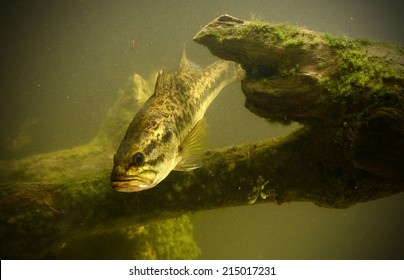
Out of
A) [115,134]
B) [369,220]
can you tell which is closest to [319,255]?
[369,220]

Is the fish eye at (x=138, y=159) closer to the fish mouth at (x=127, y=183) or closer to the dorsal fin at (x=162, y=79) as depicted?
the fish mouth at (x=127, y=183)

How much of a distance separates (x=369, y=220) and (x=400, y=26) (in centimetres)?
3099

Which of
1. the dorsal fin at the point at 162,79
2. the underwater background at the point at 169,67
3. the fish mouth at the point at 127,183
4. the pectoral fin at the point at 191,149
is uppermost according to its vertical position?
the underwater background at the point at 169,67

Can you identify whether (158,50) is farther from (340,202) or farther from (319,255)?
(340,202)

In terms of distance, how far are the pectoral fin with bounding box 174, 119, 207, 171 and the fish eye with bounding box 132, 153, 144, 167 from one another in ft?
2.47

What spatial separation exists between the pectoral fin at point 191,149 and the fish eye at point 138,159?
752mm

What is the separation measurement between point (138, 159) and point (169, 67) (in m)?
8.14

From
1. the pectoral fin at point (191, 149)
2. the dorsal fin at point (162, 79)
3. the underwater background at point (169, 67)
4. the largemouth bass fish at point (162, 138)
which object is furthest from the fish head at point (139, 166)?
the underwater background at point (169, 67)

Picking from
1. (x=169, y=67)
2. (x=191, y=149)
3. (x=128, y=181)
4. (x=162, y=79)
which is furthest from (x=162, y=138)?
(x=169, y=67)

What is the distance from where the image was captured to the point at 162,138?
3.21 metres

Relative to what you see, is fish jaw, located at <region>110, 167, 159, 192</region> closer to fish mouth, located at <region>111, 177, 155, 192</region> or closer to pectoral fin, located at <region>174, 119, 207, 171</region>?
A: fish mouth, located at <region>111, 177, 155, 192</region>

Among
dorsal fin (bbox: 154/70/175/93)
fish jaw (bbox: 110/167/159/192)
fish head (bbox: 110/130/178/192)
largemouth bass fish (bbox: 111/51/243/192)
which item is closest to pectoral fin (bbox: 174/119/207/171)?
largemouth bass fish (bbox: 111/51/243/192)

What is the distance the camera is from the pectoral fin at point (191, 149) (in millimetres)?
3482
